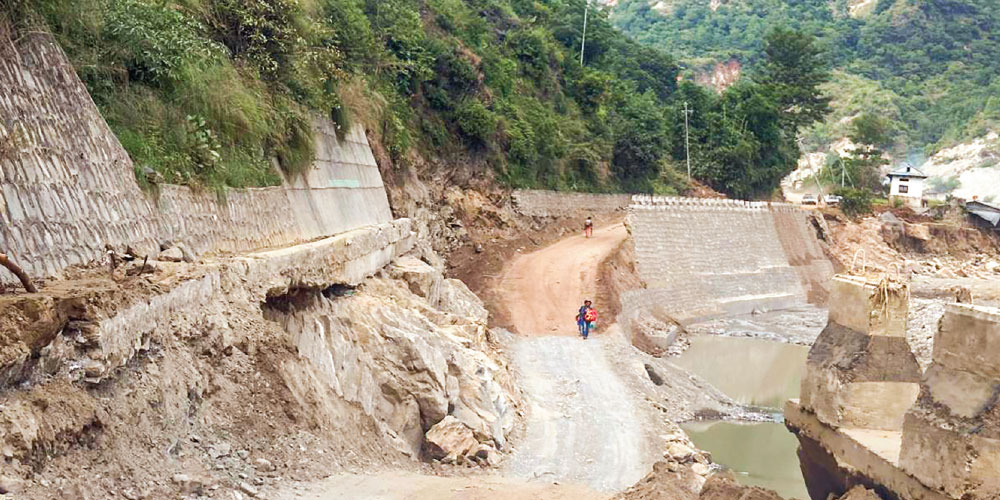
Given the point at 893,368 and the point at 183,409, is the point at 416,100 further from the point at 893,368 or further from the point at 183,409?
the point at 183,409

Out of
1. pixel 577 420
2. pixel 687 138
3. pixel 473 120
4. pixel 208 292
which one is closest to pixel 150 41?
pixel 208 292

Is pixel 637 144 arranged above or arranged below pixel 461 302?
above

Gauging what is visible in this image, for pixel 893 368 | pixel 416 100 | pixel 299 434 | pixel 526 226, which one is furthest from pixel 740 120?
pixel 299 434

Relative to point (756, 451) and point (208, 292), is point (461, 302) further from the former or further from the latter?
point (208, 292)

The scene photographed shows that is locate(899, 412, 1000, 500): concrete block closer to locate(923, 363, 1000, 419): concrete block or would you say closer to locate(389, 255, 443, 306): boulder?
locate(923, 363, 1000, 419): concrete block

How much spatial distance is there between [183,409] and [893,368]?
391 inches

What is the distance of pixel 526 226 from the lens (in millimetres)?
37906

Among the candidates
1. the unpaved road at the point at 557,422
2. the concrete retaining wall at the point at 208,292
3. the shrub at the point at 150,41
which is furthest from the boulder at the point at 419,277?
the shrub at the point at 150,41

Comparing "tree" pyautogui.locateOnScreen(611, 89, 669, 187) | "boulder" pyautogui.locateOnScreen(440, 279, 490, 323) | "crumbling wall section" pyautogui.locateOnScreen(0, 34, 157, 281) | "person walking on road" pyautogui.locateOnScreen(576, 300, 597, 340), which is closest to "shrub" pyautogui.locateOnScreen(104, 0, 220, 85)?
"crumbling wall section" pyautogui.locateOnScreen(0, 34, 157, 281)

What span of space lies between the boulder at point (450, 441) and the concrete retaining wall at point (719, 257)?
17765 mm

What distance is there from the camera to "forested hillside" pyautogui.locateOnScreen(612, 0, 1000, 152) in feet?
371

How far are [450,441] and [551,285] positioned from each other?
1601 centimetres

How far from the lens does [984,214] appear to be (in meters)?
62.4

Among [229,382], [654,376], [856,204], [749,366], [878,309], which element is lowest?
[749,366]
